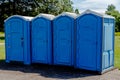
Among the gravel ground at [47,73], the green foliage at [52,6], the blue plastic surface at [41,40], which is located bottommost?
the gravel ground at [47,73]

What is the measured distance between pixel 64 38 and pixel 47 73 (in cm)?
155

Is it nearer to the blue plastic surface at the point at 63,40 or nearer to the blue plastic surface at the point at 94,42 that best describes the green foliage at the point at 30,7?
the blue plastic surface at the point at 63,40

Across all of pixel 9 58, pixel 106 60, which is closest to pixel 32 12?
pixel 9 58

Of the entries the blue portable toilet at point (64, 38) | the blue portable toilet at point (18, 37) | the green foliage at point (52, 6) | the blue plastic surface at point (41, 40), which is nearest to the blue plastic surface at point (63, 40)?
the blue portable toilet at point (64, 38)

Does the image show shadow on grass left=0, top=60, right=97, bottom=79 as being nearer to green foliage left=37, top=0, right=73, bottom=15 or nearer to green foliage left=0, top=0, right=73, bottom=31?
green foliage left=37, top=0, right=73, bottom=15

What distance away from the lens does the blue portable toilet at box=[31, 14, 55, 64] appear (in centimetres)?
1107

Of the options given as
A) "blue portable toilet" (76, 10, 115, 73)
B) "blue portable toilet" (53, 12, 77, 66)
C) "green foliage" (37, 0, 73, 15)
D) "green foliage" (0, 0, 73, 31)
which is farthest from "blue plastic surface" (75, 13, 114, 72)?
"green foliage" (0, 0, 73, 31)

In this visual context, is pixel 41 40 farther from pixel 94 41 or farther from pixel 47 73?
pixel 94 41

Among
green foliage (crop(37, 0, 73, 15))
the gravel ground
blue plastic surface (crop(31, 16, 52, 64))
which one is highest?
green foliage (crop(37, 0, 73, 15))

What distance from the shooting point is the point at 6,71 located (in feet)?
34.1

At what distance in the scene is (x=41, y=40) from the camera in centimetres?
1128

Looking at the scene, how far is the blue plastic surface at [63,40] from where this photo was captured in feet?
34.5

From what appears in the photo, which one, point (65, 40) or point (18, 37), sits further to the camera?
Answer: point (18, 37)

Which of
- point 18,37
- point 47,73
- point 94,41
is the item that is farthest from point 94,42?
point 18,37
